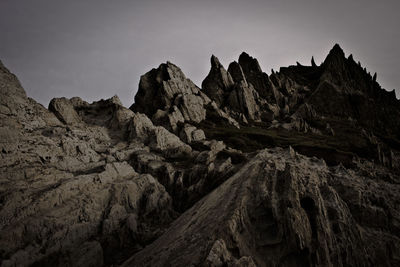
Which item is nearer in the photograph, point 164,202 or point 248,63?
point 164,202

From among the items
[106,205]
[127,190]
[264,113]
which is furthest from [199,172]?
[264,113]

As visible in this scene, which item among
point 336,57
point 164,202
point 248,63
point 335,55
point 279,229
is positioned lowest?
point 279,229

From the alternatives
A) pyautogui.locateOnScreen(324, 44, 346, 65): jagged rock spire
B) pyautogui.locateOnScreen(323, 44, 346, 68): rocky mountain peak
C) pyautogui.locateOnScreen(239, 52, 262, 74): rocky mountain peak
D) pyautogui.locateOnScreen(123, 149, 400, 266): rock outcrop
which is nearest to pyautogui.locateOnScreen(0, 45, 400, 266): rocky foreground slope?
pyautogui.locateOnScreen(123, 149, 400, 266): rock outcrop

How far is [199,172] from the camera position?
111 feet

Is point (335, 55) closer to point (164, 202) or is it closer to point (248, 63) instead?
point (248, 63)

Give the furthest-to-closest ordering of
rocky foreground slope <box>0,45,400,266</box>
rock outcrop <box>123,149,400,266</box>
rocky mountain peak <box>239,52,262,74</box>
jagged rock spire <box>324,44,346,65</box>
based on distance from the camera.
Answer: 1. rocky mountain peak <box>239,52,262,74</box>
2. jagged rock spire <box>324,44,346,65</box>
3. rocky foreground slope <box>0,45,400,266</box>
4. rock outcrop <box>123,149,400,266</box>

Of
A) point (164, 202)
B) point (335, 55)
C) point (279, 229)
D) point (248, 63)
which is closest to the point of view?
point (279, 229)

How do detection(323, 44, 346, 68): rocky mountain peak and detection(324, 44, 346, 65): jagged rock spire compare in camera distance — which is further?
detection(324, 44, 346, 65): jagged rock spire

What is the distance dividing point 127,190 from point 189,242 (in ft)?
42.2

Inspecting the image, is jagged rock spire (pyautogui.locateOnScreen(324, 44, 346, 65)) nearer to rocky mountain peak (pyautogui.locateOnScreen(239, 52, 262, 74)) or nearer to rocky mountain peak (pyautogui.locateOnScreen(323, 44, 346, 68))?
rocky mountain peak (pyautogui.locateOnScreen(323, 44, 346, 68))

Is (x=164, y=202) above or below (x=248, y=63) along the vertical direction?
below

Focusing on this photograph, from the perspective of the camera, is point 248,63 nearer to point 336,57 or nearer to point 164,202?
point 336,57

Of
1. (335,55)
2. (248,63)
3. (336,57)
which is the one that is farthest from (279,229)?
(335,55)

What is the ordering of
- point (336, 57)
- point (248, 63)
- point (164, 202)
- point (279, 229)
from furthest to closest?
point (248, 63) → point (336, 57) → point (164, 202) → point (279, 229)
